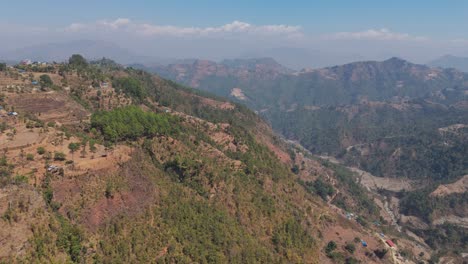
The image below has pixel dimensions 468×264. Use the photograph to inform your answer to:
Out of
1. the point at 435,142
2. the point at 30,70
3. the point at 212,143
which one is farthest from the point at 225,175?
the point at 435,142

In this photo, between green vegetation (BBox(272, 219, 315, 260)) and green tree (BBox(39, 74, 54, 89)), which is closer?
green vegetation (BBox(272, 219, 315, 260))

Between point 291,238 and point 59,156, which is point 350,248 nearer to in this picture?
point 291,238

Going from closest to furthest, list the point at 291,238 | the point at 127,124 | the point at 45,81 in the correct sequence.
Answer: the point at 127,124 < the point at 291,238 < the point at 45,81

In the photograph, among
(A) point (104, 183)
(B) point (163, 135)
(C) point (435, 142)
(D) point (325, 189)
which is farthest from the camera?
(C) point (435, 142)

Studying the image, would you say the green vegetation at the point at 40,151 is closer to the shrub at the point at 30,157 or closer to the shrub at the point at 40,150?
the shrub at the point at 40,150

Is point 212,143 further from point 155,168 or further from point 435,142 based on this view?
point 435,142

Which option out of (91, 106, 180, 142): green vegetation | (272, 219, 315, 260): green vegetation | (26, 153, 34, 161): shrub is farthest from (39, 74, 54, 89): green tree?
(272, 219, 315, 260): green vegetation

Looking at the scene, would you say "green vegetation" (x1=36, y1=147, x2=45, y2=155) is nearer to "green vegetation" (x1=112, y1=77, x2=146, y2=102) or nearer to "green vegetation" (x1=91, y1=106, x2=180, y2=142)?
"green vegetation" (x1=91, y1=106, x2=180, y2=142)

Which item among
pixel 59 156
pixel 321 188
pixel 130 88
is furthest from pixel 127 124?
pixel 321 188
